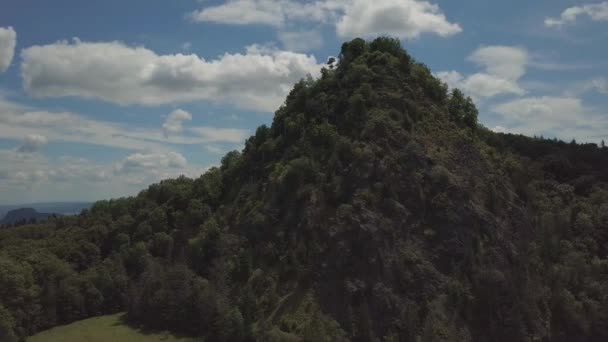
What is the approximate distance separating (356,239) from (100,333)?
31.6m

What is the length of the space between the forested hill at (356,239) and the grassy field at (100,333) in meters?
1.74

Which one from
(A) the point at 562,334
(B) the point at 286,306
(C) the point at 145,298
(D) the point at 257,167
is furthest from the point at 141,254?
(A) the point at 562,334

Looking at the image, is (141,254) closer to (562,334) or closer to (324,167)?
(324,167)

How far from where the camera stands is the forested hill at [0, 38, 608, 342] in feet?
164

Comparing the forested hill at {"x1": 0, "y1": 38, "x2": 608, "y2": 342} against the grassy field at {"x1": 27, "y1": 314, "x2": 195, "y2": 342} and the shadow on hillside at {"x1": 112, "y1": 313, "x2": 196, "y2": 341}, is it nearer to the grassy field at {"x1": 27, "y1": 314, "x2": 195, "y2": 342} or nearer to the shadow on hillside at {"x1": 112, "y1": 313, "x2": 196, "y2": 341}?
the shadow on hillside at {"x1": 112, "y1": 313, "x2": 196, "y2": 341}

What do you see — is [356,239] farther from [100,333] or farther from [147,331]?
[100,333]

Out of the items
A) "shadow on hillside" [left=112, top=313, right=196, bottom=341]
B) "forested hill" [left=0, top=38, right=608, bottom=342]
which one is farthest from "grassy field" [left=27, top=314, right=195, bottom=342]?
"forested hill" [left=0, top=38, right=608, bottom=342]

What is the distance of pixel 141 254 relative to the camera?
6981cm

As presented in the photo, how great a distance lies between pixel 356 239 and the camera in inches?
2096

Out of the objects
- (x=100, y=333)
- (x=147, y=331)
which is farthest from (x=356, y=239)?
(x=100, y=333)

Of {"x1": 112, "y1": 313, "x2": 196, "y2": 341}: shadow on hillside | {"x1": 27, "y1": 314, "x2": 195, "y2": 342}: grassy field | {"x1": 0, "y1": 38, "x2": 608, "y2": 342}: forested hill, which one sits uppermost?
{"x1": 0, "y1": 38, "x2": 608, "y2": 342}: forested hill

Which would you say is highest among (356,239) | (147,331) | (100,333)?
(356,239)

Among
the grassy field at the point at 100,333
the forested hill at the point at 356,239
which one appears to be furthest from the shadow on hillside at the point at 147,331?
the forested hill at the point at 356,239

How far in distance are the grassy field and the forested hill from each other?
5.72 feet
